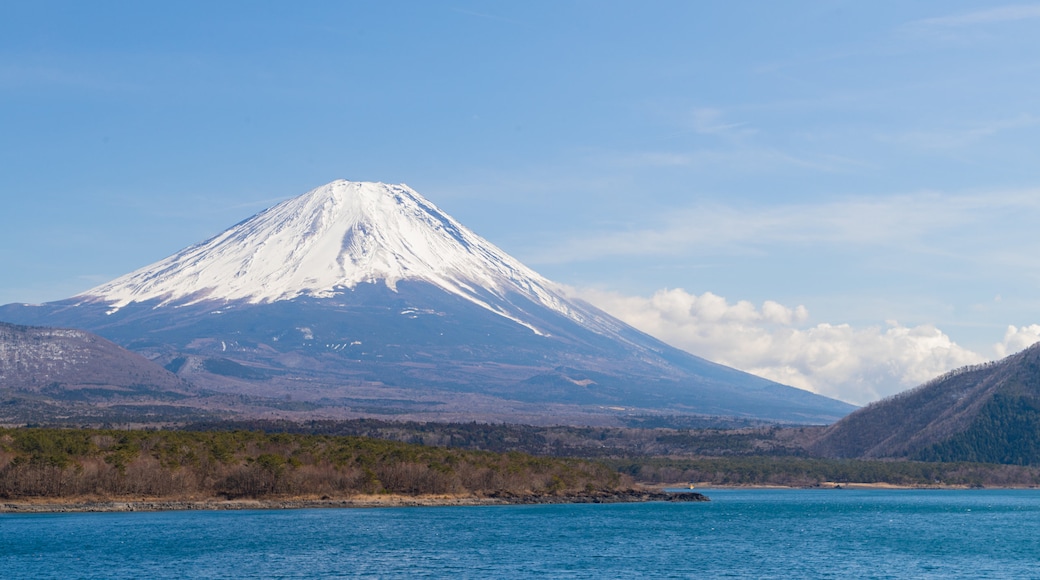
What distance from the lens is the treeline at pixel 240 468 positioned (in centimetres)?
12156

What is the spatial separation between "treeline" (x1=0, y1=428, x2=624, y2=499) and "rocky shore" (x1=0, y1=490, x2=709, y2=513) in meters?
1.25

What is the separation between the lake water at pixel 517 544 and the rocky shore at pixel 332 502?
7.81 ft

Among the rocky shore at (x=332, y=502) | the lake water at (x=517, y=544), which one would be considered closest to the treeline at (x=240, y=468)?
the rocky shore at (x=332, y=502)

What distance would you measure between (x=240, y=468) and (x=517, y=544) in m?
44.5

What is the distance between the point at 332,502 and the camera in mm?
133000

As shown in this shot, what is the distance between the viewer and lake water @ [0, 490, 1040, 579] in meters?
81.4

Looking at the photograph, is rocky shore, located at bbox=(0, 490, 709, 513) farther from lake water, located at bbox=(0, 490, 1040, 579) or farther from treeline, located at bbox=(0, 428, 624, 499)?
lake water, located at bbox=(0, 490, 1040, 579)

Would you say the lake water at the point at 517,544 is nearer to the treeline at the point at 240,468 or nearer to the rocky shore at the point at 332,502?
the rocky shore at the point at 332,502

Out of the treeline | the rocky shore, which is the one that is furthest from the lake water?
the treeline

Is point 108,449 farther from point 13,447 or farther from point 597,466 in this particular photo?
point 597,466

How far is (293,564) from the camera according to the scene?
273 ft

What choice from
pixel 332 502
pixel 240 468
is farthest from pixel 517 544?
pixel 240 468

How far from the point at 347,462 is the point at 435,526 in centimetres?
3056

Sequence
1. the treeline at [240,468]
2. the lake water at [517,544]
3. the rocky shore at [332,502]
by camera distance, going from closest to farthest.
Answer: the lake water at [517,544] → the rocky shore at [332,502] → the treeline at [240,468]
